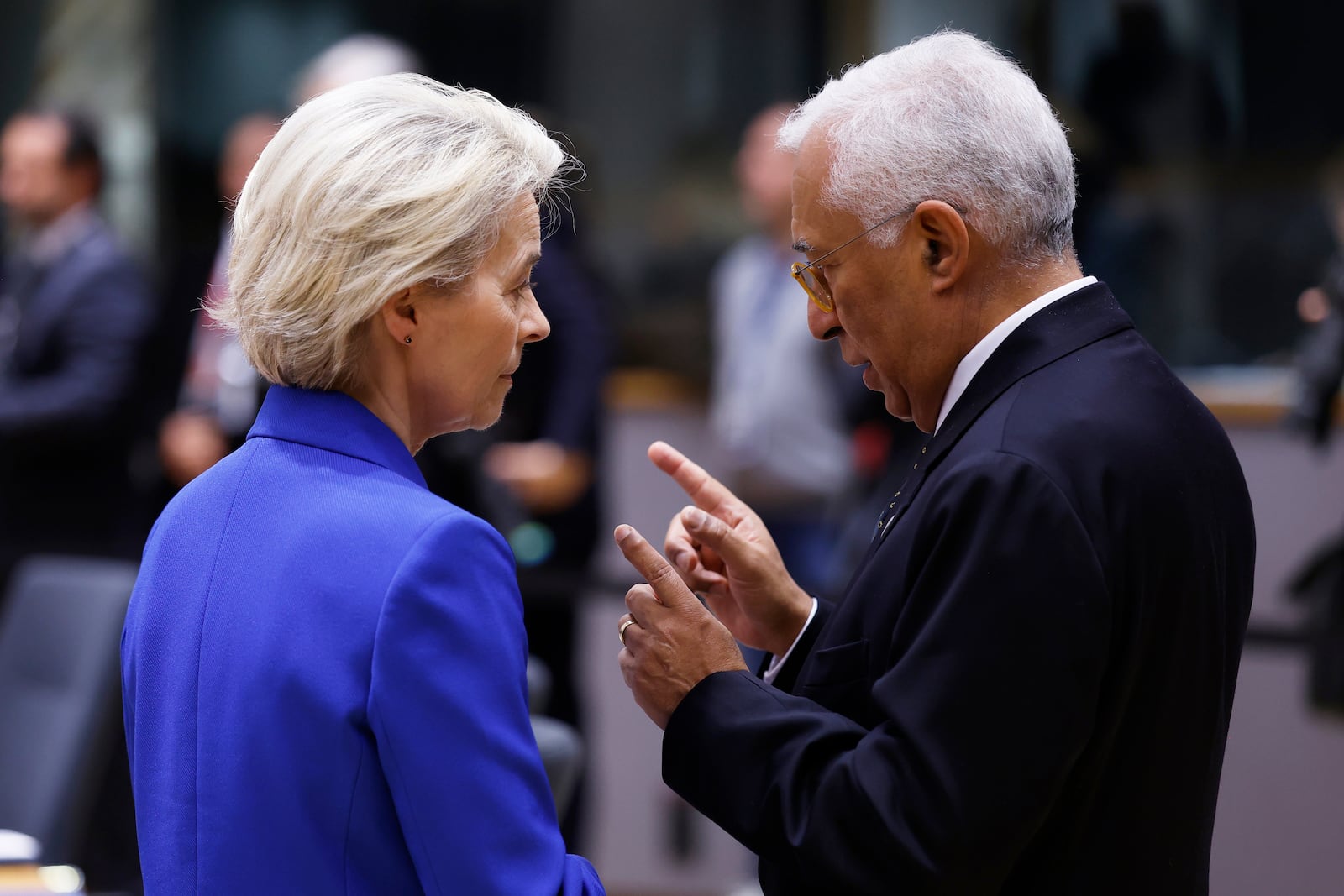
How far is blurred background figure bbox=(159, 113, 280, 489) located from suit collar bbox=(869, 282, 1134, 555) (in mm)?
2104

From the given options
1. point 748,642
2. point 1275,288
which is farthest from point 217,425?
point 1275,288

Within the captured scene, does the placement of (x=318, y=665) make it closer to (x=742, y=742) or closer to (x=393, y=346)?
(x=393, y=346)

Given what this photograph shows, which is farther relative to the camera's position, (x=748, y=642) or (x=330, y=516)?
(x=748, y=642)

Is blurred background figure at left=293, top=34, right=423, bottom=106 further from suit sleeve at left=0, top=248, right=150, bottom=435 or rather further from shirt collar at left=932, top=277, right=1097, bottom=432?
shirt collar at left=932, top=277, right=1097, bottom=432

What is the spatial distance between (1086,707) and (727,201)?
4.16 m

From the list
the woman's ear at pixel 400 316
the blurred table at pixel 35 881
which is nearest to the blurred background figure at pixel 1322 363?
the woman's ear at pixel 400 316

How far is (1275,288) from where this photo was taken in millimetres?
4305

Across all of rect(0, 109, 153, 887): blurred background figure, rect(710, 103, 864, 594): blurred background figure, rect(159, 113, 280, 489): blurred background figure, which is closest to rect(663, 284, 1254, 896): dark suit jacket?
rect(159, 113, 280, 489): blurred background figure

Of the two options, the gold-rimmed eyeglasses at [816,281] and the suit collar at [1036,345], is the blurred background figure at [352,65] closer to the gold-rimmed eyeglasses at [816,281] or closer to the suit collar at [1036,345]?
the gold-rimmed eyeglasses at [816,281]

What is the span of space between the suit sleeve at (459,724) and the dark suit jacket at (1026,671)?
0.26 metres

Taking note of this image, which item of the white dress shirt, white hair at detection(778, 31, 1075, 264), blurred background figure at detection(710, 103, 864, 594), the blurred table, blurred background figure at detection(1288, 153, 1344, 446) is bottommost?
the blurred table

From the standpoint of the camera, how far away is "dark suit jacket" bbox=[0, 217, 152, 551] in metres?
4.02

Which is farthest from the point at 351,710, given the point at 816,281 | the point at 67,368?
the point at 67,368

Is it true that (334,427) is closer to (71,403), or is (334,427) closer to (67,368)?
(71,403)
